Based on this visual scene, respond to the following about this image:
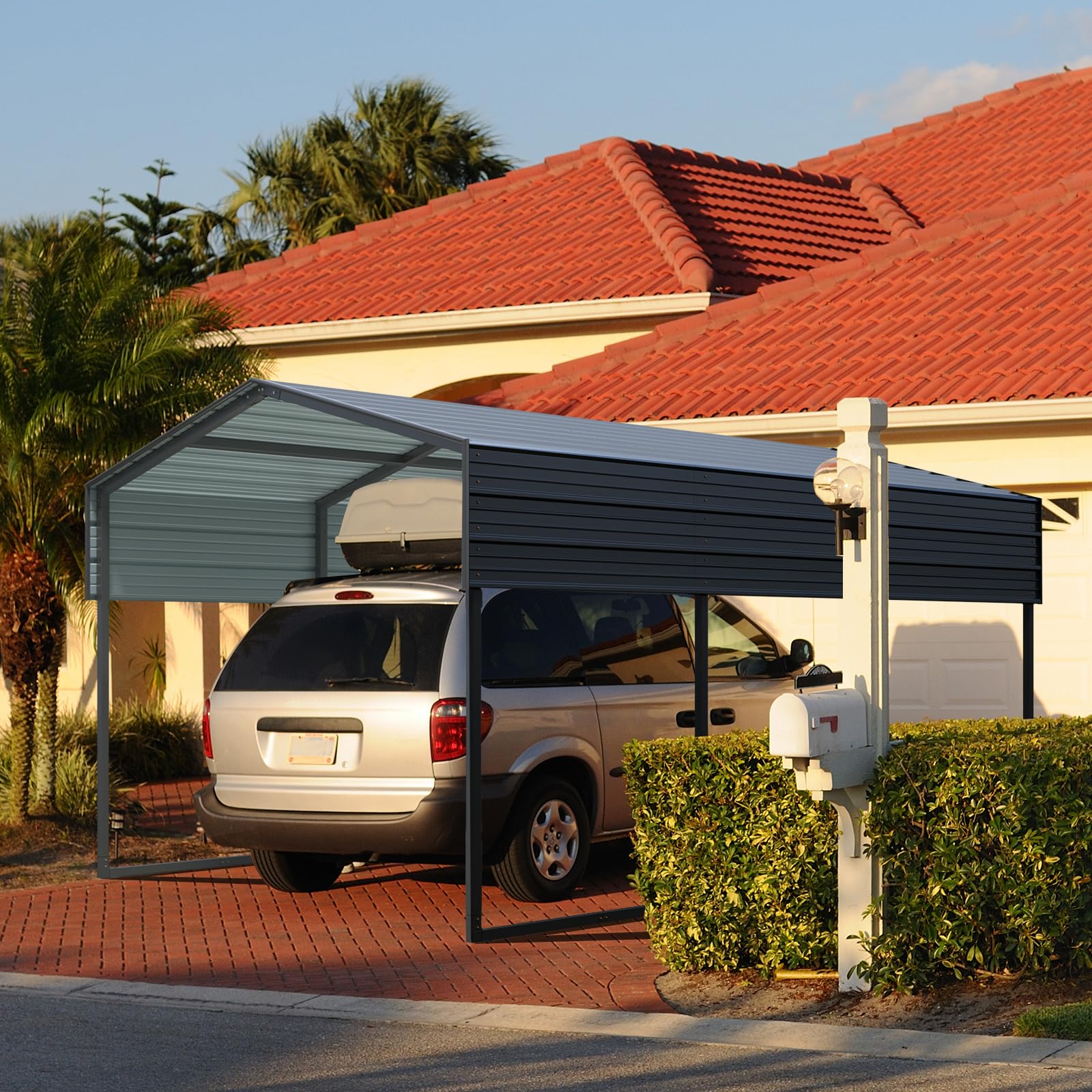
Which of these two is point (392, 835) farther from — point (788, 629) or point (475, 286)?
point (475, 286)

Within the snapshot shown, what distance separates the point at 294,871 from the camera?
1109 centimetres

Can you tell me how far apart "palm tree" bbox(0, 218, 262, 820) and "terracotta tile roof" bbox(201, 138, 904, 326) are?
5463 mm

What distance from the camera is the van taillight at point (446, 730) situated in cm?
974

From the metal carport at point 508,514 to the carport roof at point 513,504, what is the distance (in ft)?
0.04

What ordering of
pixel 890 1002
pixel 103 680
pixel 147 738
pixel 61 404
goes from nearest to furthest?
pixel 890 1002
pixel 103 680
pixel 61 404
pixel 147 738

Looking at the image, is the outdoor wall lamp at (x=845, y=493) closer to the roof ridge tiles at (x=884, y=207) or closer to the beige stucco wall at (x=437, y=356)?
the beige stucco wall at (x=437, y=356)

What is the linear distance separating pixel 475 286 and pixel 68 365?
22.1ft

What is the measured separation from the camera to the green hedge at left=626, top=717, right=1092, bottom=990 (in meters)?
7.77

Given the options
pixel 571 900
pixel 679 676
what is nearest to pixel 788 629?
pixel 679 676

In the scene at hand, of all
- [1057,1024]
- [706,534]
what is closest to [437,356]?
[706,534]

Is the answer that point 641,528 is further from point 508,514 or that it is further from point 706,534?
point 508,514

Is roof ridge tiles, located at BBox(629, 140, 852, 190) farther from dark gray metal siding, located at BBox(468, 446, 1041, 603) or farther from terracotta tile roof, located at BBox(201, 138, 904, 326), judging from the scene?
dark gray metal siding, located at BBox(468, 446, 1041, 603)

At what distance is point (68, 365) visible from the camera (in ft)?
43.1

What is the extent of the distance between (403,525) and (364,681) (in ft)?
4.71
